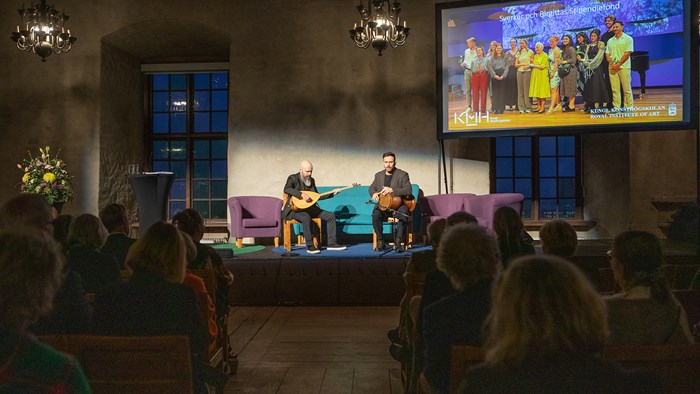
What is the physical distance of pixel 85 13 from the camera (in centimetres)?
939

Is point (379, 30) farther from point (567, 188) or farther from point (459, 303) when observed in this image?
point (459, 303)

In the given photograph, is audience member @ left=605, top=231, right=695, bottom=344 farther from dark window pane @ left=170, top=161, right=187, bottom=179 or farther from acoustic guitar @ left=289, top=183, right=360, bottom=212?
dark window pane @ left=170, top=161, right=187, bottom=179

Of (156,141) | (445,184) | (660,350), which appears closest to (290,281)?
(445,184)

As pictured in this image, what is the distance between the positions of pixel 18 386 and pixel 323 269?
16.5ft

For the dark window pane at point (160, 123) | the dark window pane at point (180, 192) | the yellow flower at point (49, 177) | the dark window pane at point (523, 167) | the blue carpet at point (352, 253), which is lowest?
the blue carpet at point (352, 253)

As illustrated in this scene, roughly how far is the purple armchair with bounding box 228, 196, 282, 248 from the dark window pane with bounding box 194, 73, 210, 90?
10.1 feet

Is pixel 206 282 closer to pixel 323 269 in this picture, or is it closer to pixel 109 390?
pixel 109 390

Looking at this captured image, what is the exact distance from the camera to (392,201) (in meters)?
7.23

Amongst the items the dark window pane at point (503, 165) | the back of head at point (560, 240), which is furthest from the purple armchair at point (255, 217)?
the back of head at point (560, 240)

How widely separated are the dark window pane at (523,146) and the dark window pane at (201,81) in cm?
547

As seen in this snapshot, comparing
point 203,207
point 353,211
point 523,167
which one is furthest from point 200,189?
point 523,167

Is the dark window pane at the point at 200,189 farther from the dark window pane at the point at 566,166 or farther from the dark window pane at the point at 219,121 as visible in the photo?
the dark window pane at the point at 566,166

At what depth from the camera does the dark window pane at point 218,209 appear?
1042 centimetres

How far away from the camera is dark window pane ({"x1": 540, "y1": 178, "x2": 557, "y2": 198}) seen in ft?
31.4
